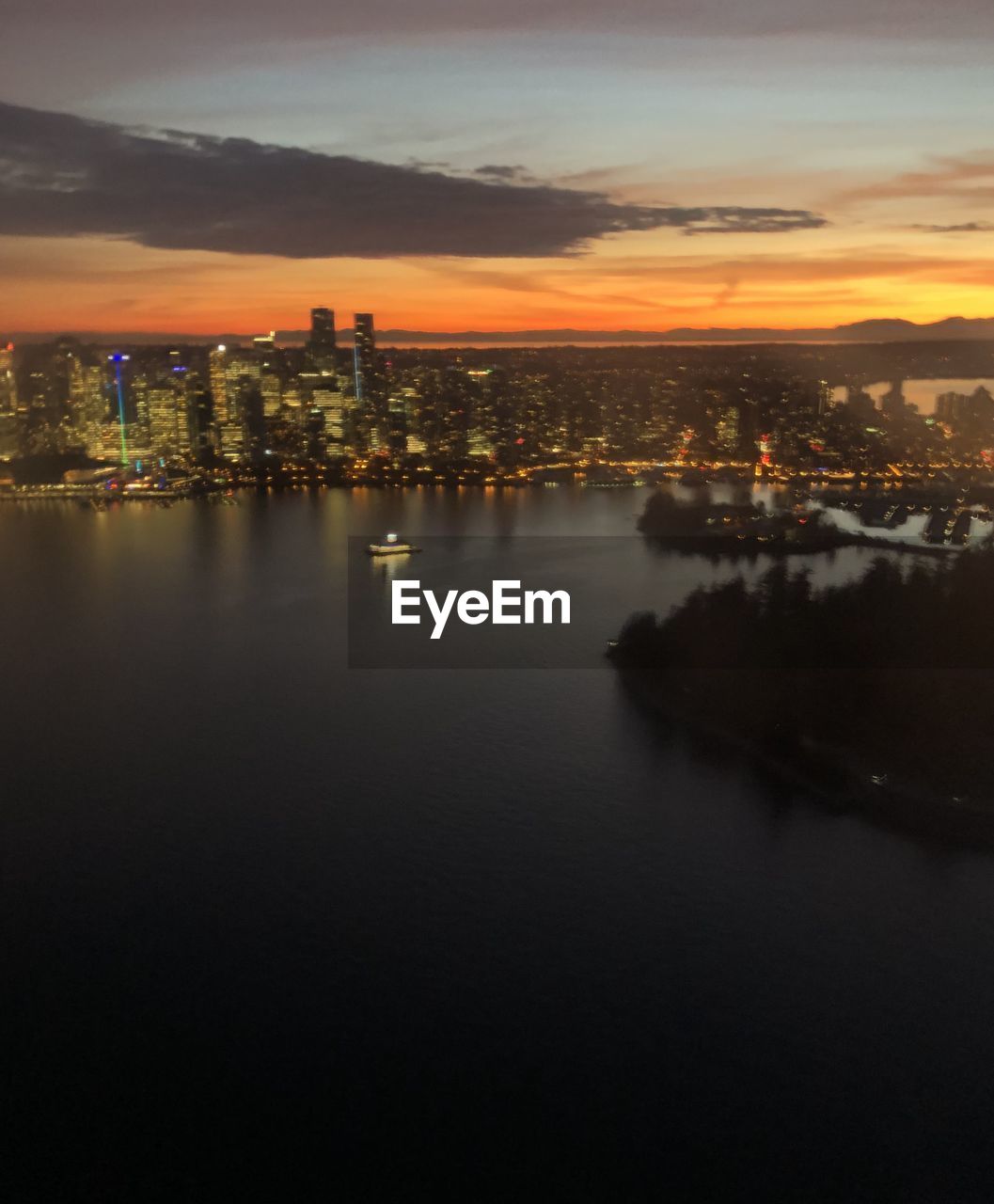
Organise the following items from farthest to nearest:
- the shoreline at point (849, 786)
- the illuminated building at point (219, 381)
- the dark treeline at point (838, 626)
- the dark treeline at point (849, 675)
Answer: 1. the illuminated building at point (219, 381)
2. the dark treeline at point (838, 626)
3. the dark treeline at point (849, 675)
4. the shoreline at point (849, 786)

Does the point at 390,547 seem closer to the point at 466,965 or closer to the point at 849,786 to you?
the point at 849,786

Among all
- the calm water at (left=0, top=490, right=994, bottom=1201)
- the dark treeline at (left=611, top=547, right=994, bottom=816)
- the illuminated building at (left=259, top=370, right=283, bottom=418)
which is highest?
the illuminated building at (left=259, top=370, right=283, bottom=418)

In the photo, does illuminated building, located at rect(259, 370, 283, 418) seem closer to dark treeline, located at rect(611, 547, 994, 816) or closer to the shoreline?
dark treeline, located at rect(611, 547, 994, 816)

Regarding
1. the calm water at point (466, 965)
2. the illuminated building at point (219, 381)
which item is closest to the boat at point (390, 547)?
the calm water at point (466, 965)

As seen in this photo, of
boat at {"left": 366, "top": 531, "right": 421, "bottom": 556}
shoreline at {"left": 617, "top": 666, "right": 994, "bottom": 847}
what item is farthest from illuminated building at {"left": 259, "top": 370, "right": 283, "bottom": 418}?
shoreline at {"left": 617, "top": 666, "right": 994, "bottom": 847}

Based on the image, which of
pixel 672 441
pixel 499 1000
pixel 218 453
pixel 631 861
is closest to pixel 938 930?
pixel 631 861

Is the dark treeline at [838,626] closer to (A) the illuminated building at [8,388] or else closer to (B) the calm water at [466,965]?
(B) the calm water at [466,965]

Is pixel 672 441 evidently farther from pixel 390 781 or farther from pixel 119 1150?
pixel 119 1150
